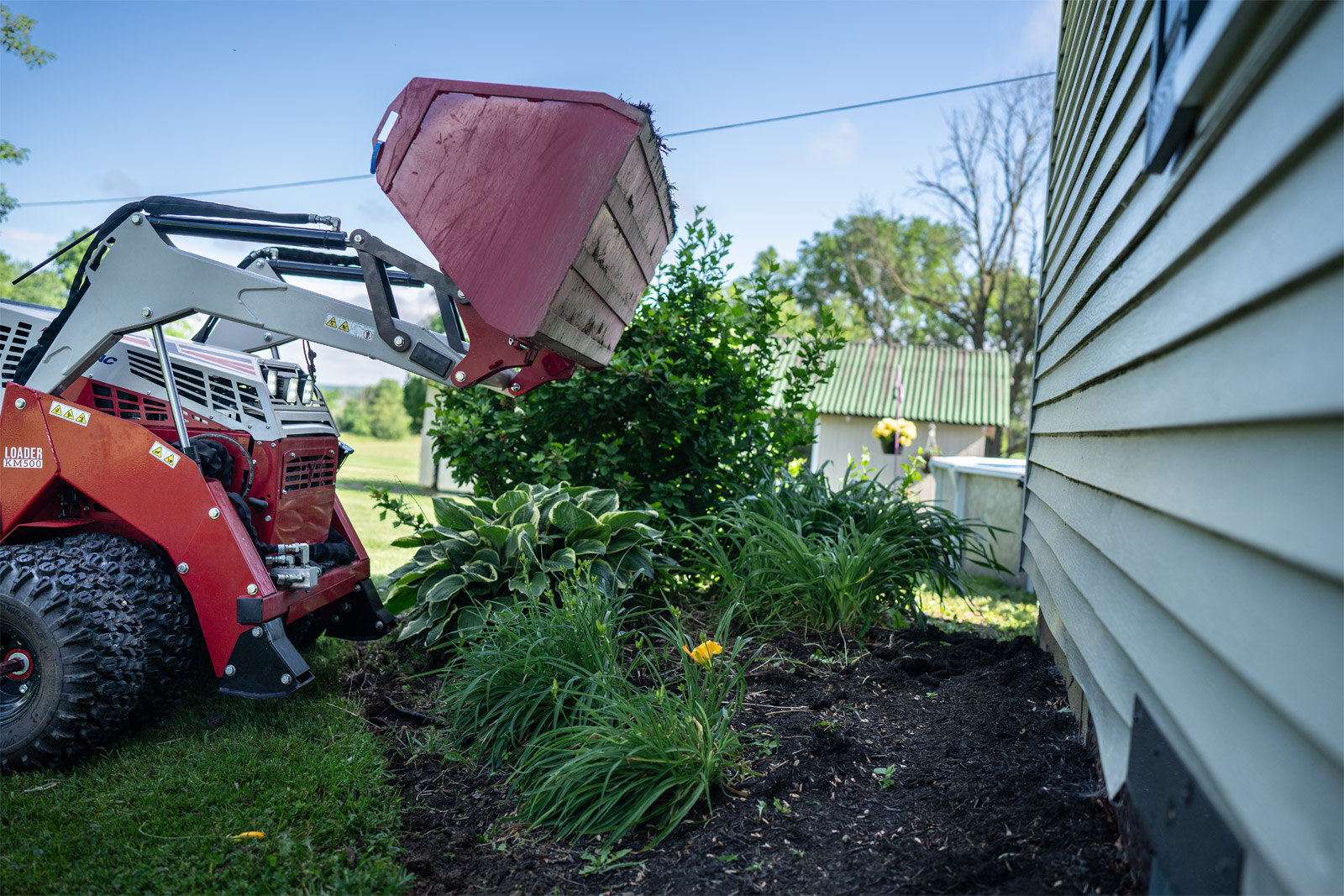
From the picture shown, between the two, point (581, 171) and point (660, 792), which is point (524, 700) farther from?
point (581, 171)

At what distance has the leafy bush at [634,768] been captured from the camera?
2504mm

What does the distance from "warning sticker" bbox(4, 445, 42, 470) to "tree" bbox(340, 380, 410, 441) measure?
31158 mm

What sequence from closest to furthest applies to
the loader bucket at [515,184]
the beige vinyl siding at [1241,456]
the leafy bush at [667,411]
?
the beige vinyl siding at [1241,456] < the loader bucket at [515,184] < the leafy bush at [667,411]

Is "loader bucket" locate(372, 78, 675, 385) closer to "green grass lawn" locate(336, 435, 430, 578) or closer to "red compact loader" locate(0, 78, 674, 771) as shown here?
"red compact loader" locate(0, 78, 674, 771)

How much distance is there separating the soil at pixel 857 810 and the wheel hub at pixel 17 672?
3.92ft

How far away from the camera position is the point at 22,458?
3402 millimetres

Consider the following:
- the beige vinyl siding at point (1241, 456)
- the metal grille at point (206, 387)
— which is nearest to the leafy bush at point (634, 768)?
the beige vinyl siding at point (1241, 456)

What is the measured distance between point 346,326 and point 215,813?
1.75 m

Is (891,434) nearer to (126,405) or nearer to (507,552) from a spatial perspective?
(507,552)

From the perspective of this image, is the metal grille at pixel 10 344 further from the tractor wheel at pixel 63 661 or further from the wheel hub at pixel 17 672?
the wheel hub at pixel 17 672

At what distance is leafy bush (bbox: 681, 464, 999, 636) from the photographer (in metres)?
4.08

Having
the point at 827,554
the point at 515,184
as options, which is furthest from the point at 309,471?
the point at 827,554

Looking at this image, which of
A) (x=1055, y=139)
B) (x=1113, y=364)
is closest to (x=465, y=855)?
(x=1113, y=364)

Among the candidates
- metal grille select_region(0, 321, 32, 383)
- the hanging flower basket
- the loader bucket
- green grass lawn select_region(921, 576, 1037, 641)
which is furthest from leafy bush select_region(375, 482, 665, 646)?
the hanging flower basket
